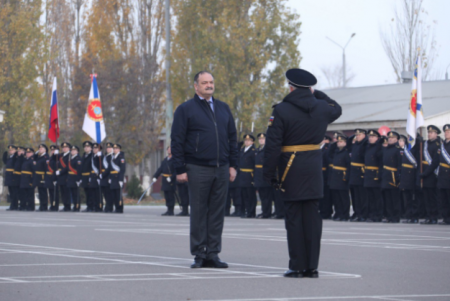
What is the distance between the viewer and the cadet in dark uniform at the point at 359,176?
19.0 metres

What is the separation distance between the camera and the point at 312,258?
A: 7715 millimetres

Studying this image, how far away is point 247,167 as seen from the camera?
2172cm

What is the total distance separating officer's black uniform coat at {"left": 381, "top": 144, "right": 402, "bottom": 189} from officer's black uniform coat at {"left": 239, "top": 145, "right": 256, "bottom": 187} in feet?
13.8

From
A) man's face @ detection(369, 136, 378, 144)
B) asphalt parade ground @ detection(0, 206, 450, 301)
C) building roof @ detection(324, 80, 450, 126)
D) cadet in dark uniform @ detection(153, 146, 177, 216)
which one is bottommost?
asphalt parade ground @ detection(0, 206, 450, 301)

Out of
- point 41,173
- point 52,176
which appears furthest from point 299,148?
point 41,173

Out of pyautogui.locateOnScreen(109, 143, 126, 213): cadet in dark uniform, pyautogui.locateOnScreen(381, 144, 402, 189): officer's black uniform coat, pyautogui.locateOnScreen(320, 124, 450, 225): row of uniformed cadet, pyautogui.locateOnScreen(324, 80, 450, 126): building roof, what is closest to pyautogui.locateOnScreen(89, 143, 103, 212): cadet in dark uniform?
pyautogui.locateOnScreen(109, 143, 126, 213): cadet in dark uniform

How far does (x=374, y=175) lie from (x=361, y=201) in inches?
35.9

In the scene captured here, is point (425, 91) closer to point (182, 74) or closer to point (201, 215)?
point (182, 74)

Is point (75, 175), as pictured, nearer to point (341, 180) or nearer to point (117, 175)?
point (117, 175)

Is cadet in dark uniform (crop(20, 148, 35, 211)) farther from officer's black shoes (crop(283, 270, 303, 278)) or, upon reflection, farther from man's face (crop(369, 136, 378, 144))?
officer's black shoes (crop(283, 270, 303, 278))

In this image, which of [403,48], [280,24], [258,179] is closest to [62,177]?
[258,179]

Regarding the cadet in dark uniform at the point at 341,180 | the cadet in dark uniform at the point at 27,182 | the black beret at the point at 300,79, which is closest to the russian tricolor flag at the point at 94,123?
the cadet in dark uniform at the point at 27,182

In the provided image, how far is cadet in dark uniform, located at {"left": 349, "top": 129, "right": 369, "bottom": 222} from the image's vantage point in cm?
1905

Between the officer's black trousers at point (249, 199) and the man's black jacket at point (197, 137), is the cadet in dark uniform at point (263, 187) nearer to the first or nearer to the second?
the officer's black trousers at point (249, 199)
